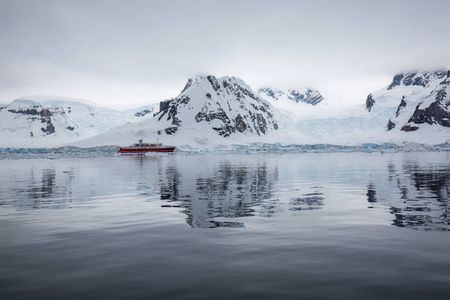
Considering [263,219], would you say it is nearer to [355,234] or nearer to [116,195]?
[355,234]

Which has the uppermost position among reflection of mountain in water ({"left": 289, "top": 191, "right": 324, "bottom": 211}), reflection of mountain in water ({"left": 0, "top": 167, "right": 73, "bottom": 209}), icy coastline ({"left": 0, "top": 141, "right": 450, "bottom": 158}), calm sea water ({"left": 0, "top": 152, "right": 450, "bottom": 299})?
icy coastline ({"left": 0, "top": 141, "right": 450, "bottom": 158})

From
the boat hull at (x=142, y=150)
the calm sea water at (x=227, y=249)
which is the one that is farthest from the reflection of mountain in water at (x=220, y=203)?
the boat hull at (x=142, y=150)

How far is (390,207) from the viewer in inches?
609

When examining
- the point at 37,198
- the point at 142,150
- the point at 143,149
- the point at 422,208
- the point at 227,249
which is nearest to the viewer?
the point at 227,249

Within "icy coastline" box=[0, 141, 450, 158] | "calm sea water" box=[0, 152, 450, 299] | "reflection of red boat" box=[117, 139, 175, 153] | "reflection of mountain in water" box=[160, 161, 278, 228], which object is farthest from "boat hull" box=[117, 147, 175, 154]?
"calm sea water" box=[0, 152, 450, 299]

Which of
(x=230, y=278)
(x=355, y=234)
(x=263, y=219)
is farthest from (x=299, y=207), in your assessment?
(x=230, y=278)

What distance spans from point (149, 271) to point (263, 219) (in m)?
6.22

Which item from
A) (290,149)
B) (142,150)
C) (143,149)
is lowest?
(290,149)

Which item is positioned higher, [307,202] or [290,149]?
[290,149]

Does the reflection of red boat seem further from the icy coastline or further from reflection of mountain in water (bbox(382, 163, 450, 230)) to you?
reflection of mountain in water (bbox(382, 163, 450, 230))

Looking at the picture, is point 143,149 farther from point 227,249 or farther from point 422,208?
point 227,249

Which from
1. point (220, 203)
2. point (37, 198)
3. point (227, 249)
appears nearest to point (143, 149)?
point (37, 198)

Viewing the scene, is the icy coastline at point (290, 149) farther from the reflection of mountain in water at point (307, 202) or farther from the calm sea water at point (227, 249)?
the calm sea water at point (227, 249)

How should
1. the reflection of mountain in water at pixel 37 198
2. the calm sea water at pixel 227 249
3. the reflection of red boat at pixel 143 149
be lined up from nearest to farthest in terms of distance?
the calm sea water at pixel 227 249 → the reflection of mountain in water at pixel 37 198 → the reflection of red boat at pixel 143 149
